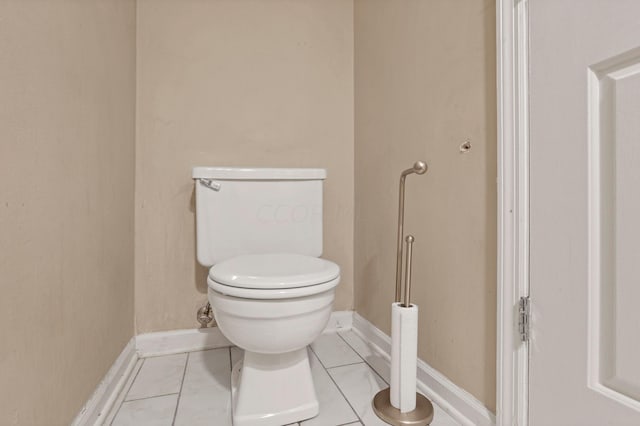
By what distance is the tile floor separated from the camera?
0.94 meters

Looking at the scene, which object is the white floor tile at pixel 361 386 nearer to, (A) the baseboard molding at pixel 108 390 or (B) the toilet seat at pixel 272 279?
(B) the toilet seat at pixel 272 279

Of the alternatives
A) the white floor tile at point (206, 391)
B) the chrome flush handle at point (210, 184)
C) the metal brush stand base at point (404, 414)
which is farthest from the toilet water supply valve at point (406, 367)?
the chrome flush handle at point (210, 184)

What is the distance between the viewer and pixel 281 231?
1.33 meters

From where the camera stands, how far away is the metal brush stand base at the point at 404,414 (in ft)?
2.95

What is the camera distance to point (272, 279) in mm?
820

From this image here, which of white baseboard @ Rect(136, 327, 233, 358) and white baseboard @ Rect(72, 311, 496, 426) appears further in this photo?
white baseboard @ Rect(136, 327, 233, 358)

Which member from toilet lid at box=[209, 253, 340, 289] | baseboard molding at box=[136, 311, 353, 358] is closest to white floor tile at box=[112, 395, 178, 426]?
baseboard molding at box=[136, 311, 353, 358]

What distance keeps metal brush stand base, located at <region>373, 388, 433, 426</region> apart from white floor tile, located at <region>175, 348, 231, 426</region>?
416 millimetres
